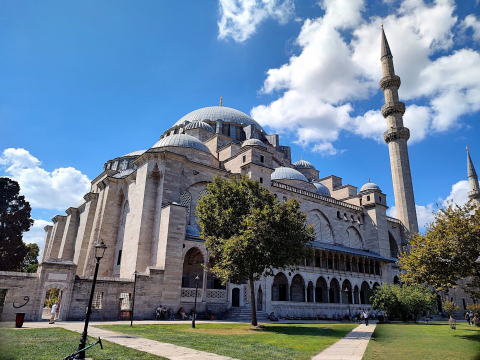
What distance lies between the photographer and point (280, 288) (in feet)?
98.3

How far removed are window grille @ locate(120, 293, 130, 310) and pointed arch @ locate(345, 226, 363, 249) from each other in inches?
982

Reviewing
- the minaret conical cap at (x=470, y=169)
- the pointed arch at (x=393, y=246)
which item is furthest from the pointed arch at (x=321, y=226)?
the minaret conical cap at (x=470, y=169)

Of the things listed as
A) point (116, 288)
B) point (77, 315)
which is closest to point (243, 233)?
point (116, 288)

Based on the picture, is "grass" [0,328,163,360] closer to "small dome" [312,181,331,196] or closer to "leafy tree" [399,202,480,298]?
"leafy tree" [399,202,480,298]

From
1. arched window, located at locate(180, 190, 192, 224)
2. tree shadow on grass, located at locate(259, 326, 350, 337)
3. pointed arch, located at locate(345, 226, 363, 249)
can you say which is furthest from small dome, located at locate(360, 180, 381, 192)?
tree shadow on grass, located at locate(259, 326, 350, 337)

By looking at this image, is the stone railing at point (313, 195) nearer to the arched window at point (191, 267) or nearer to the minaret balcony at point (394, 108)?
the arched window at point (191, 267)

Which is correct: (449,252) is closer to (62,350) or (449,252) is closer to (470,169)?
(62,350)

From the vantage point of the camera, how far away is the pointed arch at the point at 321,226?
113 feet

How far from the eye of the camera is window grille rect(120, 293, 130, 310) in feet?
65.6

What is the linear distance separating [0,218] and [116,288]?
1686 cm

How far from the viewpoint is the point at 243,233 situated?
1591cm

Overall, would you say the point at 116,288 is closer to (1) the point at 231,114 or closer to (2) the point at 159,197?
(2) the point at 159,197

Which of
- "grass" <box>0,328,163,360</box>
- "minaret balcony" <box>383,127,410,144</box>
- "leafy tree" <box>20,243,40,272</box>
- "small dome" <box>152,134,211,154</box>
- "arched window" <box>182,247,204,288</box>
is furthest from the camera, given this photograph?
"leafy tree" <box>20,243,40,272</box>

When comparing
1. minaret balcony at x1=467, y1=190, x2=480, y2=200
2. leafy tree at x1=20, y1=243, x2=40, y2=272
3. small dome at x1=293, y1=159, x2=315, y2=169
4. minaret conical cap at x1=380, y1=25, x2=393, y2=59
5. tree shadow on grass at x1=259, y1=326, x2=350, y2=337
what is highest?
minaret conical cap at x1=380, y1=25, x2=393, y2=59
